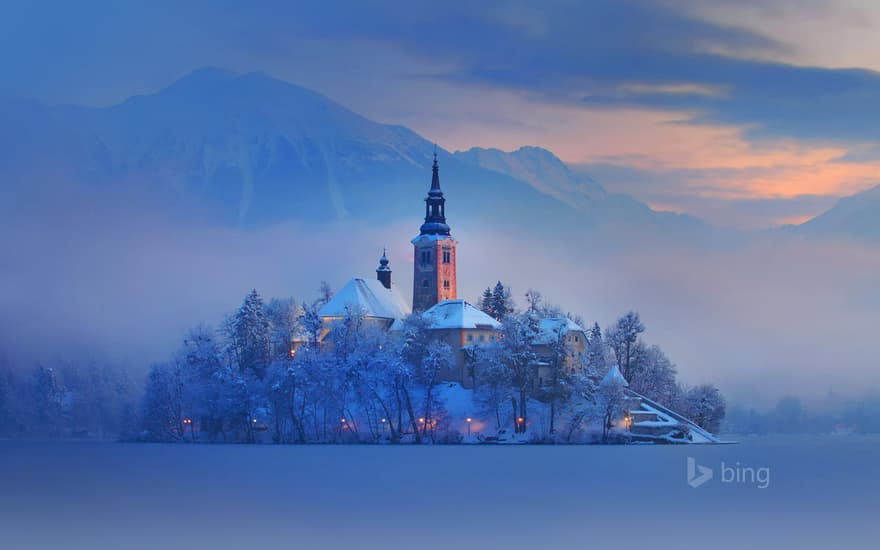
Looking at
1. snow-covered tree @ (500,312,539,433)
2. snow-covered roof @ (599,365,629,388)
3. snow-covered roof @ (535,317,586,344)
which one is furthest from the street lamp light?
snow-covered roof @ (599,365,629,388)

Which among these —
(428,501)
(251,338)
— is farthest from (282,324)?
(428,501)

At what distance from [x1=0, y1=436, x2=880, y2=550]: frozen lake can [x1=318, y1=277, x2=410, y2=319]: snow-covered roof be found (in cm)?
3588

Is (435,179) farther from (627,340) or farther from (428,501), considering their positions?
(428,501)

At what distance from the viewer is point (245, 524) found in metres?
59.2

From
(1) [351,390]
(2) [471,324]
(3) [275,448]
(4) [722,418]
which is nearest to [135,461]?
(3) [275,448]

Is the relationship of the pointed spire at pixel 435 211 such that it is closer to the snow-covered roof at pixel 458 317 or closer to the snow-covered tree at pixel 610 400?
the snow-covered roof at pixel 458 317

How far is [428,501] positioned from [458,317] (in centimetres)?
6855

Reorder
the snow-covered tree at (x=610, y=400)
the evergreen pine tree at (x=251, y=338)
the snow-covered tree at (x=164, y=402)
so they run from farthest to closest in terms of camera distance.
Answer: the evergreen pine tree at (x=251, y=338) < the snow-covered tree at (x=164, y=402) < the snow-covered tree at (x=610, y=400)

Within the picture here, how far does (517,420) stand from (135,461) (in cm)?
3753

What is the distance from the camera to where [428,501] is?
69.4 metres

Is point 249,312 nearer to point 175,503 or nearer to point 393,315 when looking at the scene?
point 393,315

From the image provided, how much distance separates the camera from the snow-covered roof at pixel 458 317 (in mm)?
136875

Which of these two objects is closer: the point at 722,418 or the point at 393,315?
the point at 722,418

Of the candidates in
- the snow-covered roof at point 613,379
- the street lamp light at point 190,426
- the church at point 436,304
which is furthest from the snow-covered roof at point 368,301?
the snow-covered roof at point 613,379
